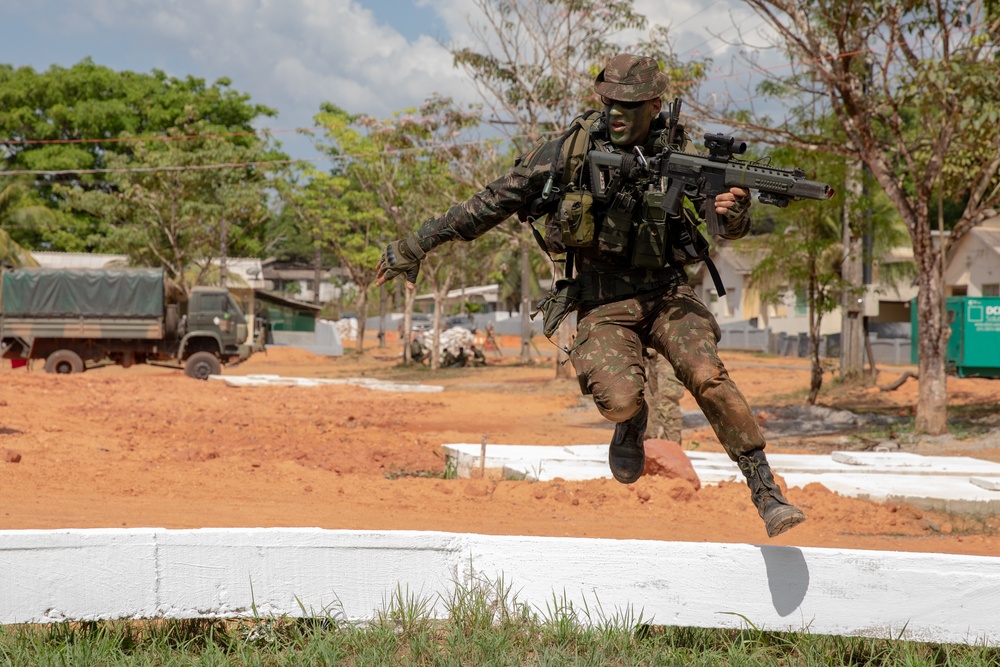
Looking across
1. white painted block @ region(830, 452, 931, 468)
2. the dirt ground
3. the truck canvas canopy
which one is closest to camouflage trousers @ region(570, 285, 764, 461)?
the dirt ground

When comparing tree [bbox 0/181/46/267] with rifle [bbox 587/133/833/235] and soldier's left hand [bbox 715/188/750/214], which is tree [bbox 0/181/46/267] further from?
soldier's left hand [bbox 715/188/750/214]

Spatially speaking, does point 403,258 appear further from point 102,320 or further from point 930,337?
point 102,320

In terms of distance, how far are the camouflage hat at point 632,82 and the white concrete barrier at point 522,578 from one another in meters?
1.99

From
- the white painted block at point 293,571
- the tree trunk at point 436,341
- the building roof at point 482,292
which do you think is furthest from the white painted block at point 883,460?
the building roof at point 482,292

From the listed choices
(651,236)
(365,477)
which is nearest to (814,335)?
(365,477)

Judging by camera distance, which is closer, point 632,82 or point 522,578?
point 522,578

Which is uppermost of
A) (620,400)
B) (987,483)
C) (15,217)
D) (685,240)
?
(15,217)

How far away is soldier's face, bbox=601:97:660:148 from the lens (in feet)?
15.0

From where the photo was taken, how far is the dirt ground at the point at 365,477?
660cm

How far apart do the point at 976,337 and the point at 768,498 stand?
19.8 m

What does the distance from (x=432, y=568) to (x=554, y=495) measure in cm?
405

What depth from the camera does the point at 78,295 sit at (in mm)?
24797

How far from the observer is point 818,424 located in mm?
16094

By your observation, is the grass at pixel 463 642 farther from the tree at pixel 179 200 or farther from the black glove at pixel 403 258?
the tree at pixel 179 200
